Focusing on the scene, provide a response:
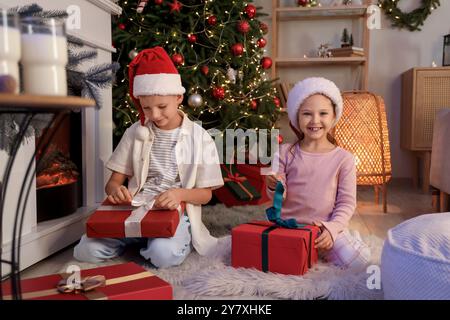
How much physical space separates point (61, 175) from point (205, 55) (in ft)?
4.48

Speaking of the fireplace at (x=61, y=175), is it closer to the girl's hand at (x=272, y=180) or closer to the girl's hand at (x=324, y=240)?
the girl's hand at (x=272, y=180)

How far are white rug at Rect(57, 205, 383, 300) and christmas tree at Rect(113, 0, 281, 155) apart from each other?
4.33ft

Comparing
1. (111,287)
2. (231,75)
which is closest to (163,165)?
(111,287)

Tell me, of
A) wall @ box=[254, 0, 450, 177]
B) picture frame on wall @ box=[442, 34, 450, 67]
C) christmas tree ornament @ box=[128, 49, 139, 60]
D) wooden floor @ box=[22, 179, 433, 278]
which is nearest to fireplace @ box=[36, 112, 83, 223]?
wooden floor @ box=[22, 179, 433, 278]

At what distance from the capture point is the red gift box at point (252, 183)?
278 centimetres

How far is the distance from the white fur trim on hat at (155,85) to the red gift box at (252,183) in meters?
0.94

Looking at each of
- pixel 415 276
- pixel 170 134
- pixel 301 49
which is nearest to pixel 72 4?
pixel 170 134

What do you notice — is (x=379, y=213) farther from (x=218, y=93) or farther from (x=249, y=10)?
(x=249, y=10)

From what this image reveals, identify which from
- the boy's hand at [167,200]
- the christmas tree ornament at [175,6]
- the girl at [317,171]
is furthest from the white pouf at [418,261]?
the christmas tree ornament at [175,6]

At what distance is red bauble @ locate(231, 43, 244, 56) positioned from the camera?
3002mm

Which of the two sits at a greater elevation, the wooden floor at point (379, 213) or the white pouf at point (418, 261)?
the white pouf at point (418, 261)

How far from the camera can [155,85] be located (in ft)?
6.15

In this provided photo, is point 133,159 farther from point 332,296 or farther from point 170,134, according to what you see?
point 332,296

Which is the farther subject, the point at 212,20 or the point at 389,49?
the point at 389,49
